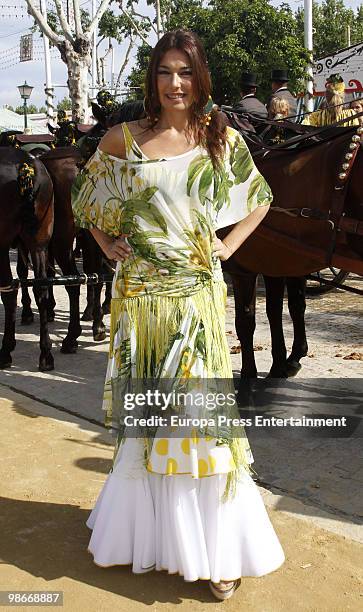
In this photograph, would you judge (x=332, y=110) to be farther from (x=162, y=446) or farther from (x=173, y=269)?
(x=162, y=446)

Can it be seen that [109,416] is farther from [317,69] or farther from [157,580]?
[317,69]

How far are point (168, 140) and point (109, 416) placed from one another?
1.17 m

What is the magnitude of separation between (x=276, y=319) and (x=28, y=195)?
7.34 ft

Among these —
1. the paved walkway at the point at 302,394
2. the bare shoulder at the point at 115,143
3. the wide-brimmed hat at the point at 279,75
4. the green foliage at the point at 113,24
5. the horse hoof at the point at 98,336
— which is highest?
the green foliage at the point at 113,24

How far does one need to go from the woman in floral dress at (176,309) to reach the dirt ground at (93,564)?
9 cm

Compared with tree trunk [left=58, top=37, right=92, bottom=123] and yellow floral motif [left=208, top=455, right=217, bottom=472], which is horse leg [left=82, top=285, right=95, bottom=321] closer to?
yellow floral motif [left=208, top=455, right=217, bottom=472]

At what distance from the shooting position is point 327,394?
5.02 metres

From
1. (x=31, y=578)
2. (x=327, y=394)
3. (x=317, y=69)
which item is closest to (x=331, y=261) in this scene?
(x=327, y=394)

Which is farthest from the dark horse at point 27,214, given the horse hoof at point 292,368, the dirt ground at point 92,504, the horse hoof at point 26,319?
the horse hoof at point 292,368

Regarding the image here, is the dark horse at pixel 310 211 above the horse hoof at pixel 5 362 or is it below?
above

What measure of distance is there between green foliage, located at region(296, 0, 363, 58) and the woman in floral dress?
4228 cm

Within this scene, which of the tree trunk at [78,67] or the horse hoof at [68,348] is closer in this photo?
the horse hoof at [68,348]

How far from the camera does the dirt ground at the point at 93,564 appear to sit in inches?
103

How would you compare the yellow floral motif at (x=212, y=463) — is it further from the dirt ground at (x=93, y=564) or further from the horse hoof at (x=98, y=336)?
the horse hoof at (x=98, y=336)
